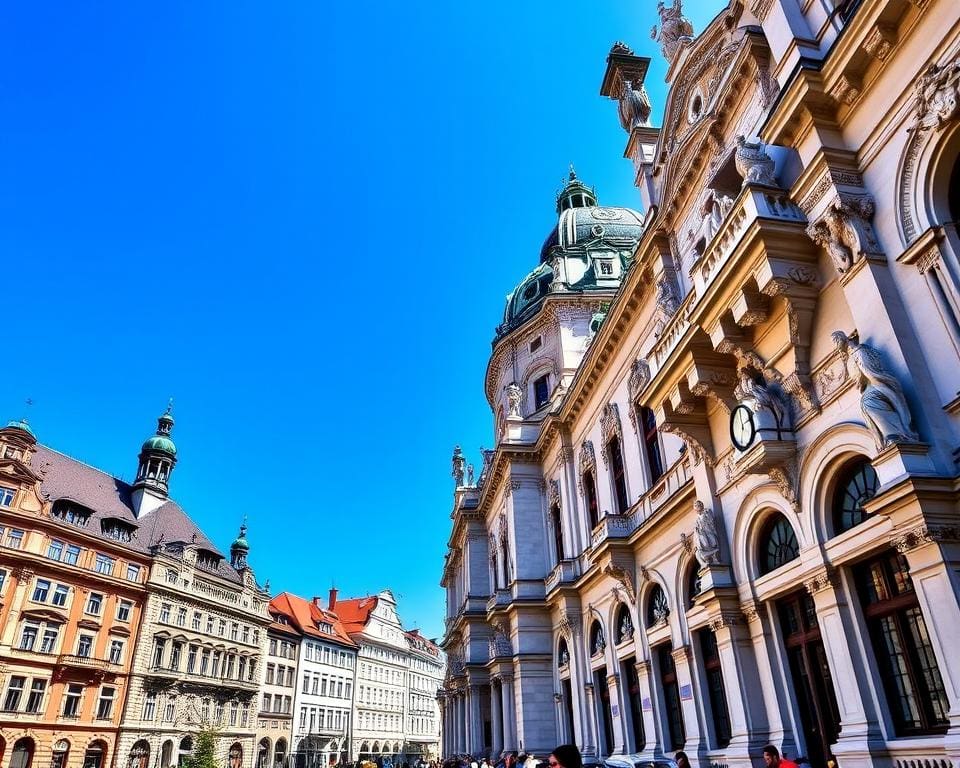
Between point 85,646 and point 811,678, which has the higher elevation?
point 85,646

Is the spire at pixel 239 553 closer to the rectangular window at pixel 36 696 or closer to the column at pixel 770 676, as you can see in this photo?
the rectangular window at pixel 36 696

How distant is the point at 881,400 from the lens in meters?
8.64

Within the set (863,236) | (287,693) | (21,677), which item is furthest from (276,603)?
(863,236)

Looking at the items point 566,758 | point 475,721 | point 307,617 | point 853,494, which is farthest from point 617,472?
point 307,617

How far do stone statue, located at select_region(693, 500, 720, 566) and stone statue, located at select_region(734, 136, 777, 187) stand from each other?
22.2ft

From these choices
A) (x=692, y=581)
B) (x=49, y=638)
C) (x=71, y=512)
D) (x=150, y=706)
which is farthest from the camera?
(x=150, y=706)

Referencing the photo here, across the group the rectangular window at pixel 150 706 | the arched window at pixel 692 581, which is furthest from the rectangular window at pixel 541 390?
the rectangular window at pixel 150 706

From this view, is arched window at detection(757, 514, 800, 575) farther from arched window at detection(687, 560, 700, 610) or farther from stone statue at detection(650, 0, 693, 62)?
stone statue at detection(650, 0, 693, 62)

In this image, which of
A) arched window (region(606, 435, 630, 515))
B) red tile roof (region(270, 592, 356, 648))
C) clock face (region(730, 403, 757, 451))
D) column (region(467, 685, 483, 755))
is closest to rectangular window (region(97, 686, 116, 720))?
red tile roof (region(270, 592, 356, 648))

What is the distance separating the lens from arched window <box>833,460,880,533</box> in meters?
9.81

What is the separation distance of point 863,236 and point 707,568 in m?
7.13

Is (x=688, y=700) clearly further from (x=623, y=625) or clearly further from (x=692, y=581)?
(x=623, y=625)

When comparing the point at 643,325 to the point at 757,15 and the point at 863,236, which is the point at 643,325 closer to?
the point at 757,15

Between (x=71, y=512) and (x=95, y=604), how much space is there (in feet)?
20.3
